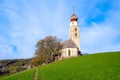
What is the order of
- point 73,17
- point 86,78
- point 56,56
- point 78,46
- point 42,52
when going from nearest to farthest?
point 86,78 → point 42,52 → point 56,56 → point 78,46 → point 73,17

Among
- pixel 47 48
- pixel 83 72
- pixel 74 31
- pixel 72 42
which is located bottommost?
pixel 83 72

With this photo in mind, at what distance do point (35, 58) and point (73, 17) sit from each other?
99.7 feet

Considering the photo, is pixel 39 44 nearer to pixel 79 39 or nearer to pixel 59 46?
pixel 59 46

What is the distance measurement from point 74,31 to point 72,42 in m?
8.81

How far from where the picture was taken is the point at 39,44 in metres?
77.6

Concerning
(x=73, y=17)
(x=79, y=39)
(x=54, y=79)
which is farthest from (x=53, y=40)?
(x=54, y=79)

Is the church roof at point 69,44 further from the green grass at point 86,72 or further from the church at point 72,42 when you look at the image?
the green grass at point 86,72

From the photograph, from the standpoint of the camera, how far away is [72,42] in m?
84.4

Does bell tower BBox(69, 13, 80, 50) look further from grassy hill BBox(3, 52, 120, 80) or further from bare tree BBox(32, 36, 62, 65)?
grassy hill BBox(3, 52, 120, 80)

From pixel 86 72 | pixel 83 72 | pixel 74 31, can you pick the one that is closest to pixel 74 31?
pixel 74 31

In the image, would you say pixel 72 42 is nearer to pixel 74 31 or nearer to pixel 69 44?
pixel 69 44

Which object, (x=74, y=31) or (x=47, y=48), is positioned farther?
(x=74, y=31)

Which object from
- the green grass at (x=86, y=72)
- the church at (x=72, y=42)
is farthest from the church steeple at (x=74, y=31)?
the green grass at (x=86, y=72)

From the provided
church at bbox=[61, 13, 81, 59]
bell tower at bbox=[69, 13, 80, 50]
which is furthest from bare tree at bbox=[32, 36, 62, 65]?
bell tower at bbox=[69, 13, 80, 50]
